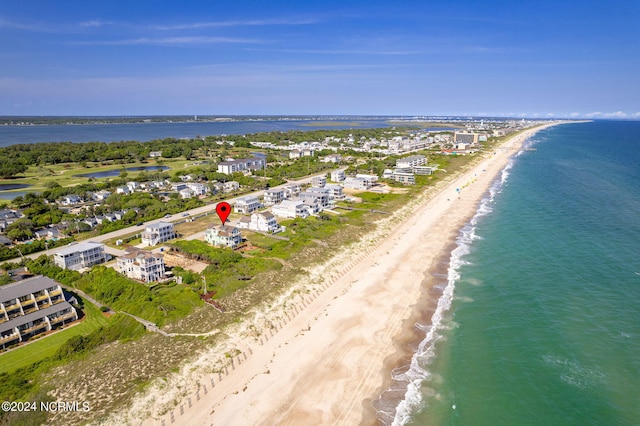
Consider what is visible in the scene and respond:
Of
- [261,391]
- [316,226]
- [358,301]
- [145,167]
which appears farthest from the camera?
[145,167]

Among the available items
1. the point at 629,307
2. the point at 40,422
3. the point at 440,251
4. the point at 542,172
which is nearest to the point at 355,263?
the point at 440,251

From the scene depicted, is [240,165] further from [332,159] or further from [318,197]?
[318,197]

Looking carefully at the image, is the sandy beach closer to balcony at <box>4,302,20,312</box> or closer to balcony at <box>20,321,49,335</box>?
balcony at <box>20,321,49,335</box>

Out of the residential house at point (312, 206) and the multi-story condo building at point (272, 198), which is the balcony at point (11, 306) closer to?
the residential house at point (312, 206)

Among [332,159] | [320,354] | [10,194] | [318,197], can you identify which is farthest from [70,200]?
[332,159]

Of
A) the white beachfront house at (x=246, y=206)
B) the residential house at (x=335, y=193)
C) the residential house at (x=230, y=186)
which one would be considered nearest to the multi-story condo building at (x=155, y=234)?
the white beachfront house at (x=246, y=206)

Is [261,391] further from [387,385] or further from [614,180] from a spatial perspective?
[614,180]
